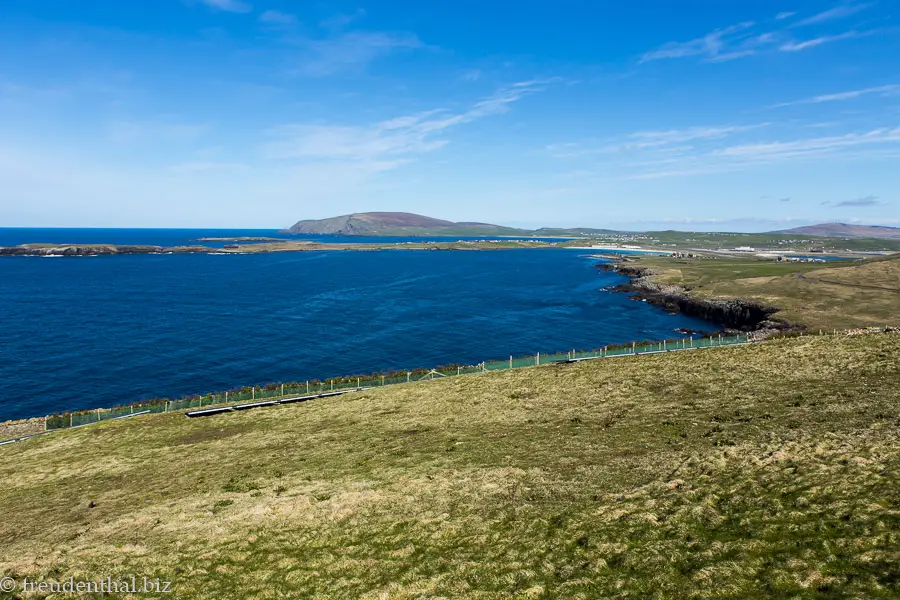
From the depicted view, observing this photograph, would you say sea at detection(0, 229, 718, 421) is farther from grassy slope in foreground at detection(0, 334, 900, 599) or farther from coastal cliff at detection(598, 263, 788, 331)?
grassy slope in foreground at detection(0, 334, 900, 599)

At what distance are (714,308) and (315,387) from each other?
3669 inches

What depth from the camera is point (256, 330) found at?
96625 millimetres

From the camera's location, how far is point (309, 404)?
43.5m

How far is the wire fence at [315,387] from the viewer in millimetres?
41969

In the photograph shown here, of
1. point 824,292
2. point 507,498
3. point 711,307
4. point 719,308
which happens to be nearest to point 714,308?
point 711,307

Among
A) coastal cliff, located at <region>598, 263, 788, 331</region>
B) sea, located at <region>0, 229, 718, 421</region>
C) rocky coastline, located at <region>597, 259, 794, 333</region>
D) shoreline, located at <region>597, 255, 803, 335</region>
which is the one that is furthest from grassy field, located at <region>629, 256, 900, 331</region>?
sea, located at <region>0, 229, 718, 421</region>

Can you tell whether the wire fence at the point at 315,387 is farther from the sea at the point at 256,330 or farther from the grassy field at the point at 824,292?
the grassy field at the point at 824,292

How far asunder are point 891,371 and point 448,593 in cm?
3838

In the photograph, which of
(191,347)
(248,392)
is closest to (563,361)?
(248,392)

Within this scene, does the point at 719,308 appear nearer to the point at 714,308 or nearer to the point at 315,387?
the point at 714,308

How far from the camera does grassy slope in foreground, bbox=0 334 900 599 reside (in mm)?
15164

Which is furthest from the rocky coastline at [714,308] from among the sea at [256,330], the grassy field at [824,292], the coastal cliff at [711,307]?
the sea at [256,330]

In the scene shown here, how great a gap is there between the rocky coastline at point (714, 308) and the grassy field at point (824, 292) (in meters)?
3.03

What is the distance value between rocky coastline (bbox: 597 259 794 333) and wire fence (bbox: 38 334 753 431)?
41.6m
